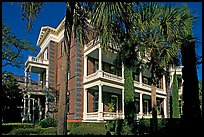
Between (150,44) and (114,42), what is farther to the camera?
(150,44)

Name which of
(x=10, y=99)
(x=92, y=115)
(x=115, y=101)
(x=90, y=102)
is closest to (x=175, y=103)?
(x=115, y=101)

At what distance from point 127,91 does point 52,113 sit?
8460 mm

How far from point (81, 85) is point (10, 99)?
722 centimetres

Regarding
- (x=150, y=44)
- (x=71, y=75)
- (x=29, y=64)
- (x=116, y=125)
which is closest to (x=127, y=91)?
(x=116, y=125)

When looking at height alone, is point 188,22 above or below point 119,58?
Answer: above

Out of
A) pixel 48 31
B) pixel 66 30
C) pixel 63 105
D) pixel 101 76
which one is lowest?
pixel 63 105

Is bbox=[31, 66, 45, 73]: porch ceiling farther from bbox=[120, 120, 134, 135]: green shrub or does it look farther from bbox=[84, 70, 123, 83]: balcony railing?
bbox=[120, 120, 134, 135]: green shrub

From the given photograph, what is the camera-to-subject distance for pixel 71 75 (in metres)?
22.5

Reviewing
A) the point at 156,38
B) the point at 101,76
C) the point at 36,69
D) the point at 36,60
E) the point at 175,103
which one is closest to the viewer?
the point at 156,38

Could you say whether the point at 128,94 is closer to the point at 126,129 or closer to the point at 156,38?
the point at 126,129

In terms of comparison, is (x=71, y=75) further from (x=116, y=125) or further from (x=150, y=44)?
(x=150, y=44)

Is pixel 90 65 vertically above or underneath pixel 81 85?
above

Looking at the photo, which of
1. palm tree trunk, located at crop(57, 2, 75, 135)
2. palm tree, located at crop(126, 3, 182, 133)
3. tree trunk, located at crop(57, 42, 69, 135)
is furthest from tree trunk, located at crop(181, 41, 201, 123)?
tree trunk, located at crop(57, 42, 69, 135)

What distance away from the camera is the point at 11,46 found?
67.1ft
